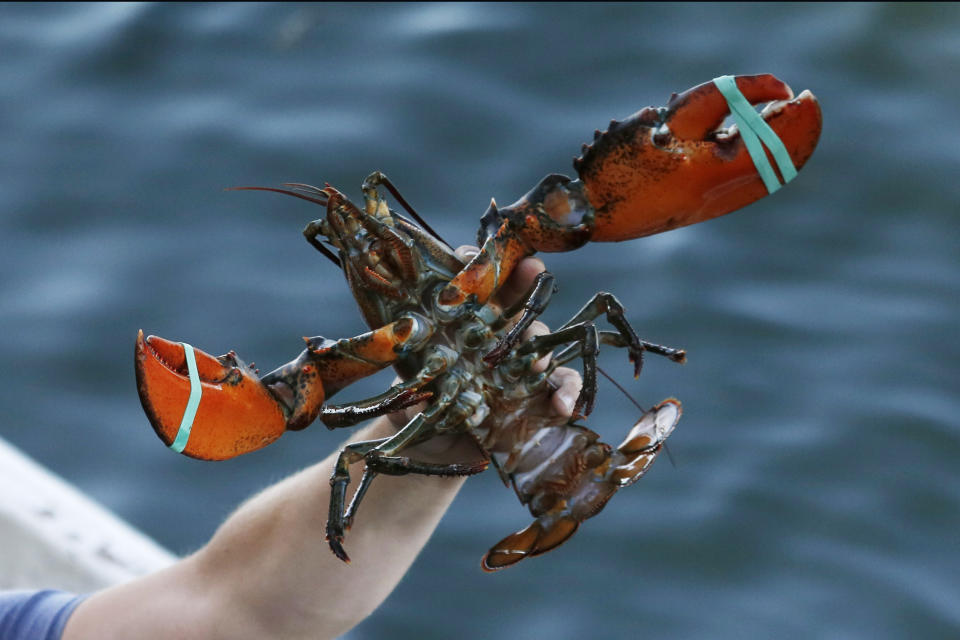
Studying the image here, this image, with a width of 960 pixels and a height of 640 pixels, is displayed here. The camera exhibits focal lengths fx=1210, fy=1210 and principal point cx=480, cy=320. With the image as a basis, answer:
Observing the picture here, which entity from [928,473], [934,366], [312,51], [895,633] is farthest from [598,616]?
[312,51]

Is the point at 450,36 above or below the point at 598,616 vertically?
above

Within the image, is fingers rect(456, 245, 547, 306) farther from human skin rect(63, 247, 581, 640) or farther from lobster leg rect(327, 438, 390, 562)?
lobster leg rect(327, 438, 390, 562)

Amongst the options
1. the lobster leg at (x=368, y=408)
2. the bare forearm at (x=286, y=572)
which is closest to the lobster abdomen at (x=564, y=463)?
the bare forearm at (x=286, y=572)

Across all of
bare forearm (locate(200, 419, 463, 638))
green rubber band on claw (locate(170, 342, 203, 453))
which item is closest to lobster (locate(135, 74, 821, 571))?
green rubber band on claw (locate(170, 342, 203, 453))

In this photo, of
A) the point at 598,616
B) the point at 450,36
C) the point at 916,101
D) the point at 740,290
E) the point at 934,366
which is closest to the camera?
the point at 598,616

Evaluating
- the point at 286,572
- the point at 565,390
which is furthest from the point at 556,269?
the point at 286,572

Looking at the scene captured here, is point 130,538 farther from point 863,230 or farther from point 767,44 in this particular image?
point 767,44

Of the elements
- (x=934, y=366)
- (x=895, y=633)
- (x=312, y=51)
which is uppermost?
(x=312, y=51)
